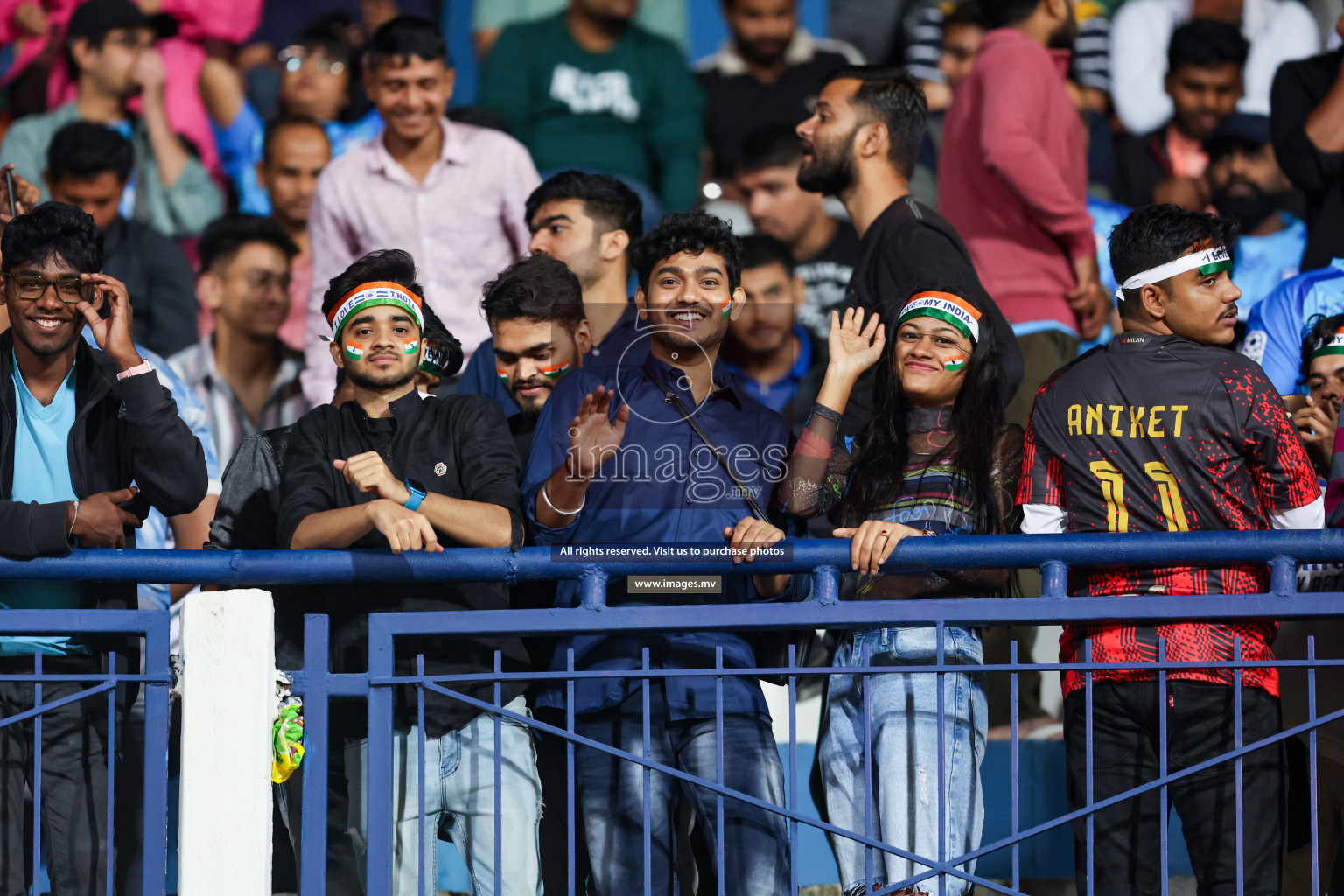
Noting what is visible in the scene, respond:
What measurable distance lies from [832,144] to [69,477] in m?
2.62

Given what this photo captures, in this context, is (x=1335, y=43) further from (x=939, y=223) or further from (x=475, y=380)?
(x=475, y=380)

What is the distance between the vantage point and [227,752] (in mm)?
3441

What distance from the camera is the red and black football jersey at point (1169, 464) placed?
3.70m

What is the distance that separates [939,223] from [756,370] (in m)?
1.88

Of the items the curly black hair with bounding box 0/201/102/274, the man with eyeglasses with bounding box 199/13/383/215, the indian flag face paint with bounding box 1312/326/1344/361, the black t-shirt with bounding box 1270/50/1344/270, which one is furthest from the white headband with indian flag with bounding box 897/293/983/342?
the man with eyeglasses with bounding box 199/13/383/215

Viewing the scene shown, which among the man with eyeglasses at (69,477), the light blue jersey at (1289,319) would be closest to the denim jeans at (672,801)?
the man with eyeglasses at (69,477)

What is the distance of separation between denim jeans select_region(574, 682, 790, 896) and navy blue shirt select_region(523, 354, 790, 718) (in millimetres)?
66

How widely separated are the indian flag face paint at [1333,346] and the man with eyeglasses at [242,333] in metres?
4.08

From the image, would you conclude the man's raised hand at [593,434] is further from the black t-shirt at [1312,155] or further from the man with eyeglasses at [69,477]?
the black t-shirt at [1312,155]

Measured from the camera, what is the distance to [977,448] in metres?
3.99

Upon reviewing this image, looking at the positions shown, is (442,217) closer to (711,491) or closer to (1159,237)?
(711,491)

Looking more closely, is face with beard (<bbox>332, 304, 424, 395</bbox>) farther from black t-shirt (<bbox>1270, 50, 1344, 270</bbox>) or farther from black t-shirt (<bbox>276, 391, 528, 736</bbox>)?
black t-shirt (<bbox>1270, 50, 1344, 270</bbox>)

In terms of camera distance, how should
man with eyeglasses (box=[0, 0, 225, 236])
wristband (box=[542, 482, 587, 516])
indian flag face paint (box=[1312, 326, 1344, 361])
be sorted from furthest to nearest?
1. man with eyeglasses (box=[0, 0, 225, 236])
2. indian flag face paint (box=[1312, 326, 1344, 361])
3. wristband (box=[542, 482, 587, 516])

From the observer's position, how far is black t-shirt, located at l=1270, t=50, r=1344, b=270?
19.3 feet
